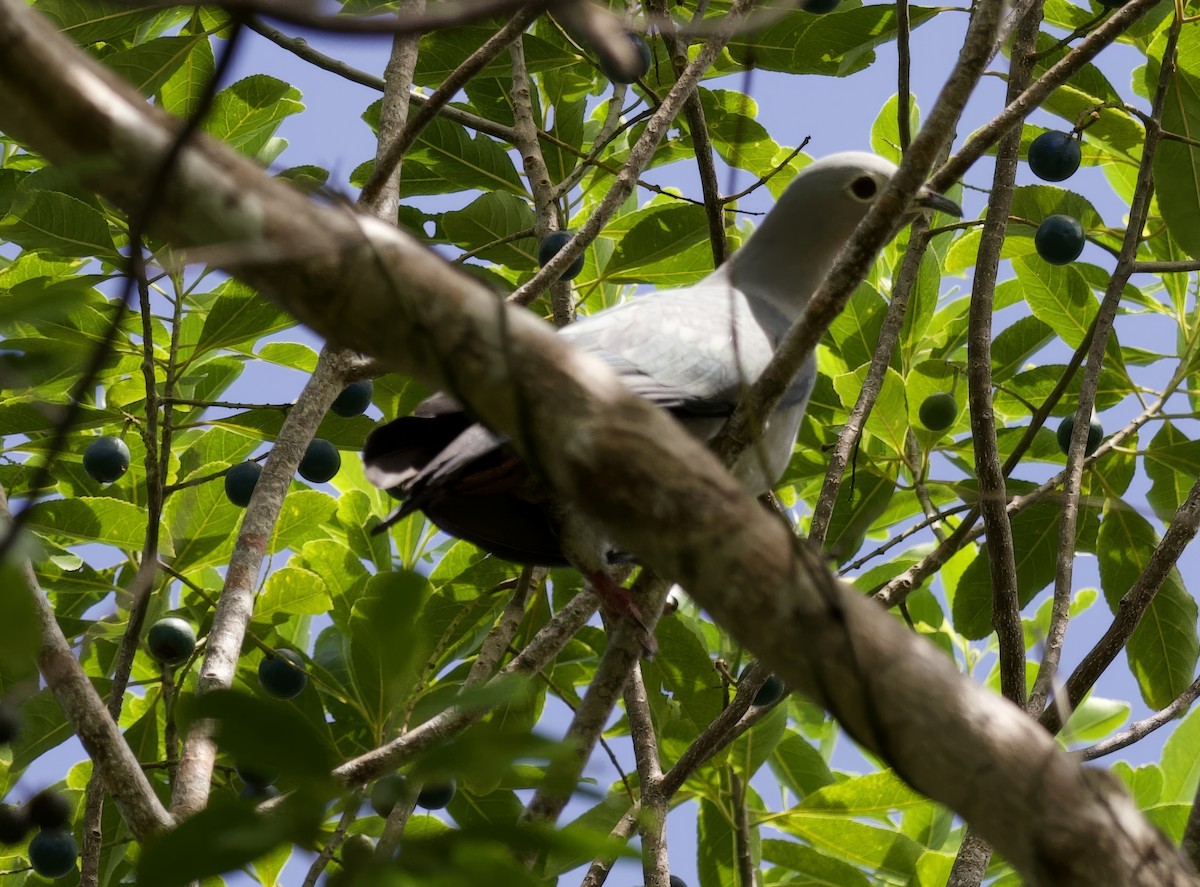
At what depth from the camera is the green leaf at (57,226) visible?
Result: 3.50 m

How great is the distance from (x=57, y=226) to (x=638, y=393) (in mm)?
1914

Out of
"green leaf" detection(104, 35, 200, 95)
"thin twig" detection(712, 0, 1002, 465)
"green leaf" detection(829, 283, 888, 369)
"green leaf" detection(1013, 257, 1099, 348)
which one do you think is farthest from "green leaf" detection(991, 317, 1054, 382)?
"green leaf" detection(104, 35, 200, 95)

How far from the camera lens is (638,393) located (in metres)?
2.48

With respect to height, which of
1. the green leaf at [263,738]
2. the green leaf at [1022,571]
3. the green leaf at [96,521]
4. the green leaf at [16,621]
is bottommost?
the green leaf at [263,738]

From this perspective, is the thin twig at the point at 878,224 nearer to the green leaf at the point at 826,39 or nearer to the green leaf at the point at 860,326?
the green leaf at the point at 826,39

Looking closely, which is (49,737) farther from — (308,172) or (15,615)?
(15,615)

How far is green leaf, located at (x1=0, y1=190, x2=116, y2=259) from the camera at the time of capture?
3.50 metres

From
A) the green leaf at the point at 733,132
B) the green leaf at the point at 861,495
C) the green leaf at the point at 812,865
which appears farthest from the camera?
the green leaf at the point at 733,132

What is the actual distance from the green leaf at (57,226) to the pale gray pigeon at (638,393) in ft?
4.33

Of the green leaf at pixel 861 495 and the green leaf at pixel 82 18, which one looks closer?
the green leaf at pixel 82 18

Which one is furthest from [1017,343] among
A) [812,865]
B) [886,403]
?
[812,865]

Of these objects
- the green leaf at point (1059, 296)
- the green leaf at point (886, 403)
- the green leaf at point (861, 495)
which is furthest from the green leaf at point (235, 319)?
the green leaf at point (1059, 296)

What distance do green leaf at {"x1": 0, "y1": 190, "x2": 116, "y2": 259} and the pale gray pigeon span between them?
1321mm

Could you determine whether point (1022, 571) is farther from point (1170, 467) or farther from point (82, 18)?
point (82, 18)
